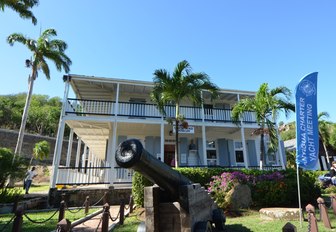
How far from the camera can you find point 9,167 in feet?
33.0

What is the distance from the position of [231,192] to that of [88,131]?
10149mm

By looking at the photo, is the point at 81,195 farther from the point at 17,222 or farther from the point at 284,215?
the point at 284,215

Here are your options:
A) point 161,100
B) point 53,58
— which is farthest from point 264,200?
point 53,58

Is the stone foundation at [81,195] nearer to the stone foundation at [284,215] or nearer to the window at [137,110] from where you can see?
the window at [137,110]

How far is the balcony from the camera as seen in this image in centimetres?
1293

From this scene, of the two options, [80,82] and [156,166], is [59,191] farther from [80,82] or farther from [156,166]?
[156,166]

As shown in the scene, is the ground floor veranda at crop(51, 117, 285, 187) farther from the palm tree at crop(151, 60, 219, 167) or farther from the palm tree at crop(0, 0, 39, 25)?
the palm tree at crop(0, 0, 39, 25)

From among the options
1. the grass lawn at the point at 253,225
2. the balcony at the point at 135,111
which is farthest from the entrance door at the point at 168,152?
the grass lawn at the point at 253,225

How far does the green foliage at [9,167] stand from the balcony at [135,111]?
3252 mm

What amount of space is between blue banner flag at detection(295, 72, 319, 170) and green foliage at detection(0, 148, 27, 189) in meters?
11.1

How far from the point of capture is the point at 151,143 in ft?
50.0

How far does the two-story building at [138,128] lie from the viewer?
12.4m

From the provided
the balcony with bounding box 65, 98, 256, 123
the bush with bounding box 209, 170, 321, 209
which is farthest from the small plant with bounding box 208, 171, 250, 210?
the balcony with bounding box 65, 98, 256, 123

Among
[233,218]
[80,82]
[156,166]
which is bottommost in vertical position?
[233,218]
